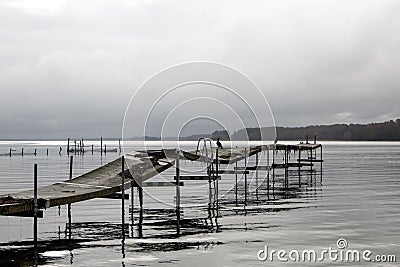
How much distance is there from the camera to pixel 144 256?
55.1 ft

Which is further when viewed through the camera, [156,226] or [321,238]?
[156,226]

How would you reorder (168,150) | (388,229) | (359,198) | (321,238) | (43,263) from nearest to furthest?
(43,263)
(321,238)
(388,229)
(168,150)
(359,198)

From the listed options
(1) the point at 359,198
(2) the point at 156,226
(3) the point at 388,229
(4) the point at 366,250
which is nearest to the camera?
(4) the point at 366,250

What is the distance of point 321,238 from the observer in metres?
19.2

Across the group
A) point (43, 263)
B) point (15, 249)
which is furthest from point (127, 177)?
point (43, 263)

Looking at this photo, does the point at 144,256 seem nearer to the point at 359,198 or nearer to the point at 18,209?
the point at 18,209

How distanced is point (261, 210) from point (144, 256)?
11.4m

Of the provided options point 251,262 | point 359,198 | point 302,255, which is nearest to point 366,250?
point 302,255

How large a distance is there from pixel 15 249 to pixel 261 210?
12272 mm

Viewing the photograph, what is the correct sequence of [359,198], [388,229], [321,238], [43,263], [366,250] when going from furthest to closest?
[359,198] < [388,229] < [321,238] < [366,250] < [43,263]

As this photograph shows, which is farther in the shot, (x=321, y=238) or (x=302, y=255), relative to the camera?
(x=321, y=238)

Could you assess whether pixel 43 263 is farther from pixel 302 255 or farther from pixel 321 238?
pixel 321 238

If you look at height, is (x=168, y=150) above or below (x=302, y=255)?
above

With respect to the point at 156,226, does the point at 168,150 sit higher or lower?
higher
